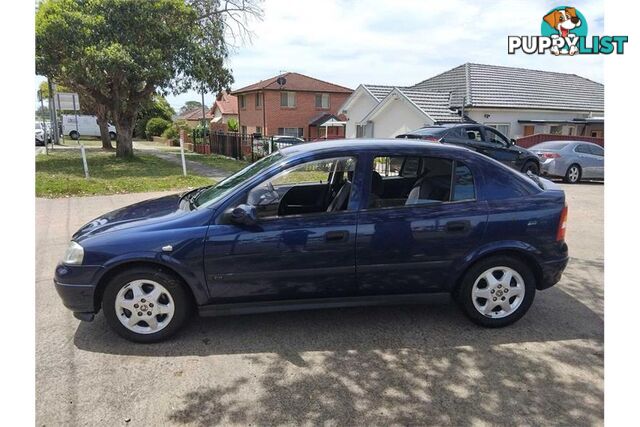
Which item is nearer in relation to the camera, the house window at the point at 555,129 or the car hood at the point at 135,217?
the car hood at the point at 135,217

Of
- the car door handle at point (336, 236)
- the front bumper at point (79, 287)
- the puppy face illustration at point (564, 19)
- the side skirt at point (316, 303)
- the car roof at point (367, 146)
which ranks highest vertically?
the puppy face illustration at point (564, 19)

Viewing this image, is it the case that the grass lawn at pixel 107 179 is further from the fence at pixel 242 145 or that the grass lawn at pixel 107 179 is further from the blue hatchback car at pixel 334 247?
the blue hatchback car at pixel 334 247

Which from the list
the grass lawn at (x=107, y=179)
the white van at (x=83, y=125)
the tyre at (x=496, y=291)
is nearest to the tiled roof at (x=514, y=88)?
the grass lawn at (x=107, y=179)

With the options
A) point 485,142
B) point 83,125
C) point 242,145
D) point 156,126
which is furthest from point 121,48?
point 156,126

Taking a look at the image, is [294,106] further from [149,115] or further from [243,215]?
[243,215]

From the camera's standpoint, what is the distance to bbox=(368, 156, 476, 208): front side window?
12.7 feet

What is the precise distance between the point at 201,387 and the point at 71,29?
15.1 metres

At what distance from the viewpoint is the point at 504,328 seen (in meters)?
3.96

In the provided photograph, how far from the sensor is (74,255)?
3.53 m

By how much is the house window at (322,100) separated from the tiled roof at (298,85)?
43 centimetres

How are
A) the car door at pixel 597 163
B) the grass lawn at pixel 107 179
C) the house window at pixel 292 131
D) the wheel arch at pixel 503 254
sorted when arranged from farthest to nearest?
the house window at pixel 292 131 < the car door at pixel 597 163 < the grass lawn at pixel 107 179 < the wheel arch at pixel 503 254

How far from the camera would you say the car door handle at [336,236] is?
11.8 feet

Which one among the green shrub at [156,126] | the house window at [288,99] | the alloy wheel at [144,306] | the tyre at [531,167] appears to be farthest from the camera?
the green shrub at [156,126]

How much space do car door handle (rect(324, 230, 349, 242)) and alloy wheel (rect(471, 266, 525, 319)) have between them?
1.23 m
